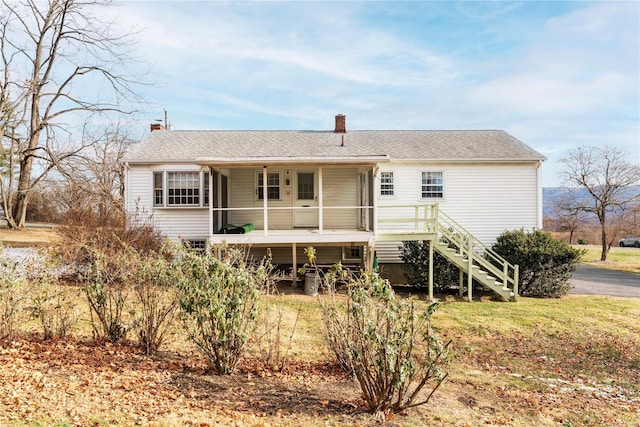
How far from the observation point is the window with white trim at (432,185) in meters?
16.4

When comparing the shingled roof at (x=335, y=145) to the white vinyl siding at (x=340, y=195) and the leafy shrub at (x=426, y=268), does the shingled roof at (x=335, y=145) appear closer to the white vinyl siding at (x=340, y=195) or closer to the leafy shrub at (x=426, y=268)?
the white vinyl siding at (x=340, y=195)

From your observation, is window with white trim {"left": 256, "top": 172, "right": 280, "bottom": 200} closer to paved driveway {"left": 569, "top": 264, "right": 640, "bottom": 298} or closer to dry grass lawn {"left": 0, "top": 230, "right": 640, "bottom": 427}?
dry grass lawn {"left": 0, "top": 230, "right": 640, "bottom": 427}

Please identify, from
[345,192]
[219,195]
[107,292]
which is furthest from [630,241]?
[107,292]

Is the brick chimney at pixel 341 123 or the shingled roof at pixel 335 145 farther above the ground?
the brick chimney at pixel 341 123

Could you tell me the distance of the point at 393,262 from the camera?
1647cm

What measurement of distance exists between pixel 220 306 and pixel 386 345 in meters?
2.33

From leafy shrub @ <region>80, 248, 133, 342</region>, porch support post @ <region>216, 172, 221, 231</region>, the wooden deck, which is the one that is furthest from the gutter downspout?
leafy shrub @ <region>80, 248, 133, 342</region>

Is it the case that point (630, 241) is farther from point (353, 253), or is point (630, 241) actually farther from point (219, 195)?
point (219, 195)

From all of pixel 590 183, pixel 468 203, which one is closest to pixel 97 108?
pixel 468 203

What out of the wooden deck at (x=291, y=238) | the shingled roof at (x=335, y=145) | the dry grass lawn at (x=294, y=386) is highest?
the shingled roof at (x=335, y=145)

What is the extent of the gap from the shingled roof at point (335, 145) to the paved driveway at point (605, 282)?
233 inches

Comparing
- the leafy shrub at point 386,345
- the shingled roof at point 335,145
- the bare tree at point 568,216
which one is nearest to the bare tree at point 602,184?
the bare tree at point 568,216

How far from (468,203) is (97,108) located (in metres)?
20.6

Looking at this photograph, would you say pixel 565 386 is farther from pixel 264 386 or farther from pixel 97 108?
pixel 97 108
